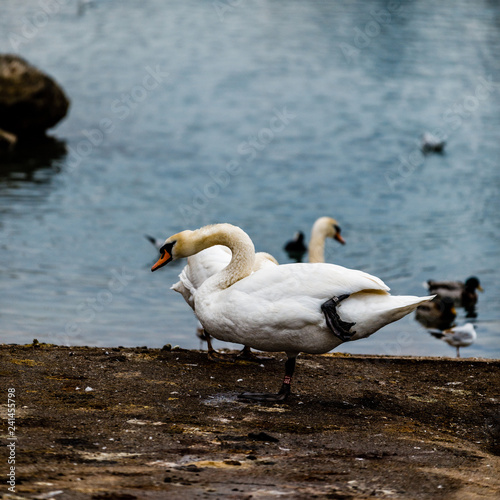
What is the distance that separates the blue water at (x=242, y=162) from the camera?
14086mm

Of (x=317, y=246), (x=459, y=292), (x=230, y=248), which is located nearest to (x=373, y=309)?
(x=230, y=248)

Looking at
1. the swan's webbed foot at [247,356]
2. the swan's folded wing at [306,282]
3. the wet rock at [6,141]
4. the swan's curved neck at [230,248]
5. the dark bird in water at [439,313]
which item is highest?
the swan's folded wing at [306,282]

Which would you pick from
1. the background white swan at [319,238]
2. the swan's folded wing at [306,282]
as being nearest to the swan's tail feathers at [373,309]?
the swan's folded wing at [306,282]

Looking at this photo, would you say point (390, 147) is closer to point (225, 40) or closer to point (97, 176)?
point (97, 176)

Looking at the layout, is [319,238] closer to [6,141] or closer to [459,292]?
[459,292]

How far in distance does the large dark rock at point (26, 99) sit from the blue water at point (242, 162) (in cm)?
94

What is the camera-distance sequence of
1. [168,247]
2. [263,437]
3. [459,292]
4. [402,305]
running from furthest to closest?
[459,292] < [168,247] < [402,305] < [263,437]

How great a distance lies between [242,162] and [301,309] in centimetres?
1787

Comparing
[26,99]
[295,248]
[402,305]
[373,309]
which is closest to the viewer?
[402,305]

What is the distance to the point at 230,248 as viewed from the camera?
7.29m

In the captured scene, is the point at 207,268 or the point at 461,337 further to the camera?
the point at 461,337

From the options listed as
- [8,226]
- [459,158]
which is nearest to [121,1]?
[459,158]

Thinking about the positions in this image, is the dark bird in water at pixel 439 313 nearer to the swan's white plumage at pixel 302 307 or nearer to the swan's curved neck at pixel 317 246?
the swan's curved neck at pixel 317 246

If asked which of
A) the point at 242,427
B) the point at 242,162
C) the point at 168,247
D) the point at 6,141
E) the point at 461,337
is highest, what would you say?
the point at 168,247
